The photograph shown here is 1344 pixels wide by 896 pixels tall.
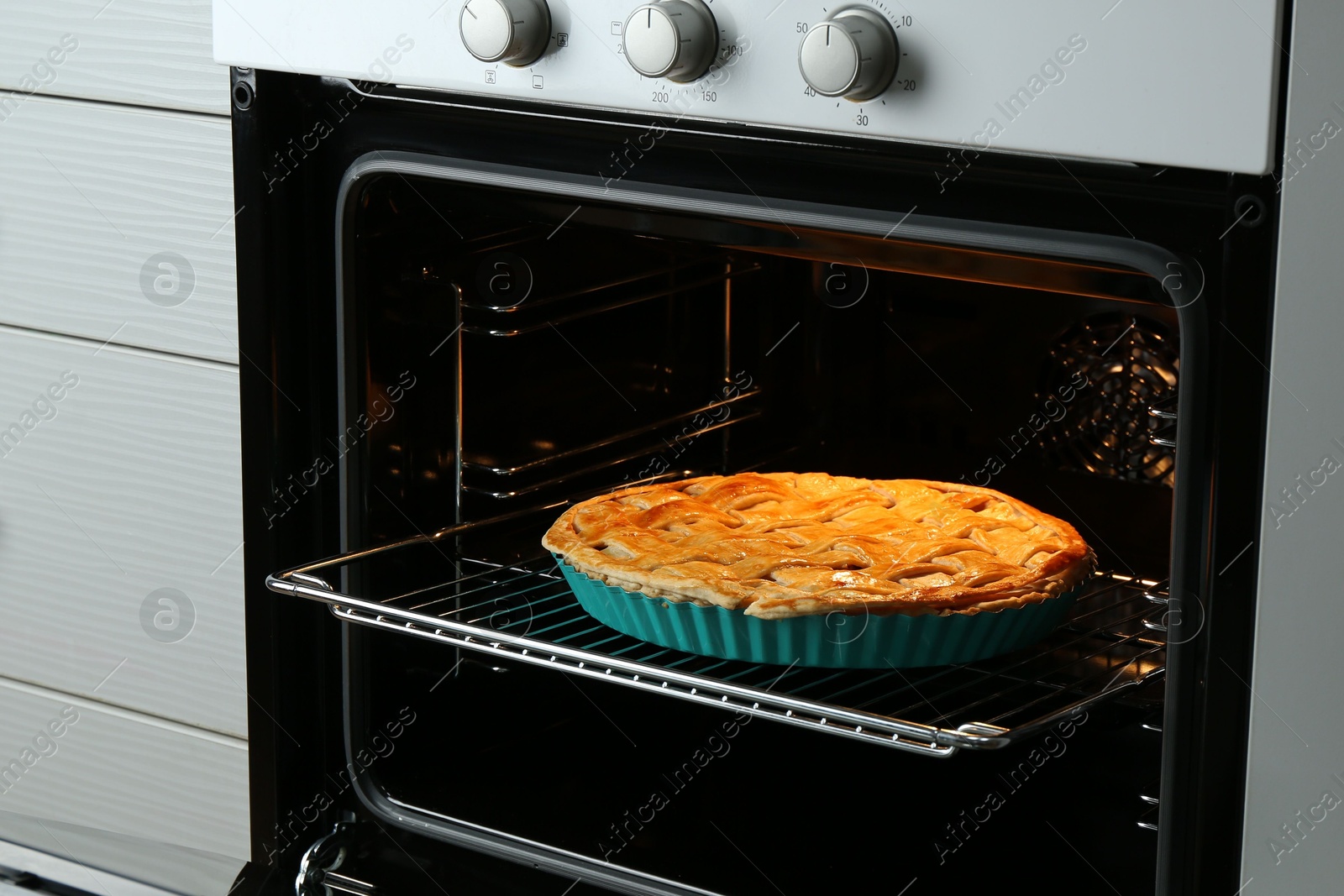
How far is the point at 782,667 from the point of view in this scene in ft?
3.40

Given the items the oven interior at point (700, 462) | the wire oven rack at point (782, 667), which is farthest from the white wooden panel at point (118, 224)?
the wire oven rack at point (782, 667)

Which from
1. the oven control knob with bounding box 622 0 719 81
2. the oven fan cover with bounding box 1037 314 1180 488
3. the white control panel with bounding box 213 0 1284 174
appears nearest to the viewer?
the white control panel with bounding box 213 0 1284 174

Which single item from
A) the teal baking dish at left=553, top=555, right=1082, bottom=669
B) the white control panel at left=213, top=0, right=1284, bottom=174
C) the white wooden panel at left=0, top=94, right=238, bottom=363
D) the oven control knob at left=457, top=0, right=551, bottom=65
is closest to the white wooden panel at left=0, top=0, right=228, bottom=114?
the white wooden panel at left=0, top=94, right=238, bottom=363

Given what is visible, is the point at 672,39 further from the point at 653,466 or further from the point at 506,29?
the point at 653,466

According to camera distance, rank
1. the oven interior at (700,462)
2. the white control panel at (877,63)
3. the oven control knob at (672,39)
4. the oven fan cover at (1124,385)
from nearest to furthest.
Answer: the white control panel at (877,63) < the oven control knob at (672,39) < the oven interior at (700,462) < the oven fan cover at (1124,385)

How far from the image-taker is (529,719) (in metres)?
1.25

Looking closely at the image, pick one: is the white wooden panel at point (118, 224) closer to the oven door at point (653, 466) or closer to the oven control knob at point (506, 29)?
the oven door at point (653, 466)

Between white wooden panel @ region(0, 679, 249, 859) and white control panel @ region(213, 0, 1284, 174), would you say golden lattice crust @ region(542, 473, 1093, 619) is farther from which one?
white wooden panel @ region(0, 679, 249, 859)

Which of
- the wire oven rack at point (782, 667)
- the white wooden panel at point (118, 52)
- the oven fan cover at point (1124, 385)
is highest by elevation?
the white wooden panel at point (118, 52)

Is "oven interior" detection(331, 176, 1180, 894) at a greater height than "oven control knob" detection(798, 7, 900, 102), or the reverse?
"oven control knob" detection(798, 7, 900, 102)

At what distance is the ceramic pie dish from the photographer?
97 cm

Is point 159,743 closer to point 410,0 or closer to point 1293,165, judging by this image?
point 410,0

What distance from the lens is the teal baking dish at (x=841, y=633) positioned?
3.18 feet

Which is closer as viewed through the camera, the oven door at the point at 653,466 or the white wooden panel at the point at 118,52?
the oven door at the point at 653,466
